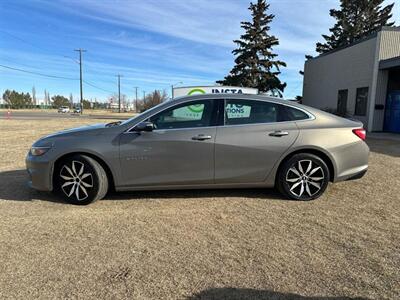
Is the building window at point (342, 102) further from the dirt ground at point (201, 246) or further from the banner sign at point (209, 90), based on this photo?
the dirt ground at point (201, 246)

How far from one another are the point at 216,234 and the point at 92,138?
7.43ft

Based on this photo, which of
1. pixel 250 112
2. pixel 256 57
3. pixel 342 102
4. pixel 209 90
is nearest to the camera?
pixel 250 112

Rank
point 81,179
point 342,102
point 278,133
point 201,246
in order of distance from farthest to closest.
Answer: point 342,102 < point 278,133 < point 81,179 < point 201,246

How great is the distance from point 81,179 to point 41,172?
58 centimetres

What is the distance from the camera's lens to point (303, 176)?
5.14 meters

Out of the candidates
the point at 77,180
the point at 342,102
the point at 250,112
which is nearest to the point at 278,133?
the point at 250,112

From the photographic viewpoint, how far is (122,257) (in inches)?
135

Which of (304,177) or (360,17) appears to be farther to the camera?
(360,17)

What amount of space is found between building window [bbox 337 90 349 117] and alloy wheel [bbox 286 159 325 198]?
20.1m

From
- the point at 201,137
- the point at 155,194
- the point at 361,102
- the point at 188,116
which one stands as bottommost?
the point at 155,194

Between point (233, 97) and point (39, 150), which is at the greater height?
point (233, 97)

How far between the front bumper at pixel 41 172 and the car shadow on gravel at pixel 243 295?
3.10 meters

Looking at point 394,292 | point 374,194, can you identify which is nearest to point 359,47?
point 374,194

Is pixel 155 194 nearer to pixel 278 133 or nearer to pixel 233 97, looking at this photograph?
pixel 233 97
